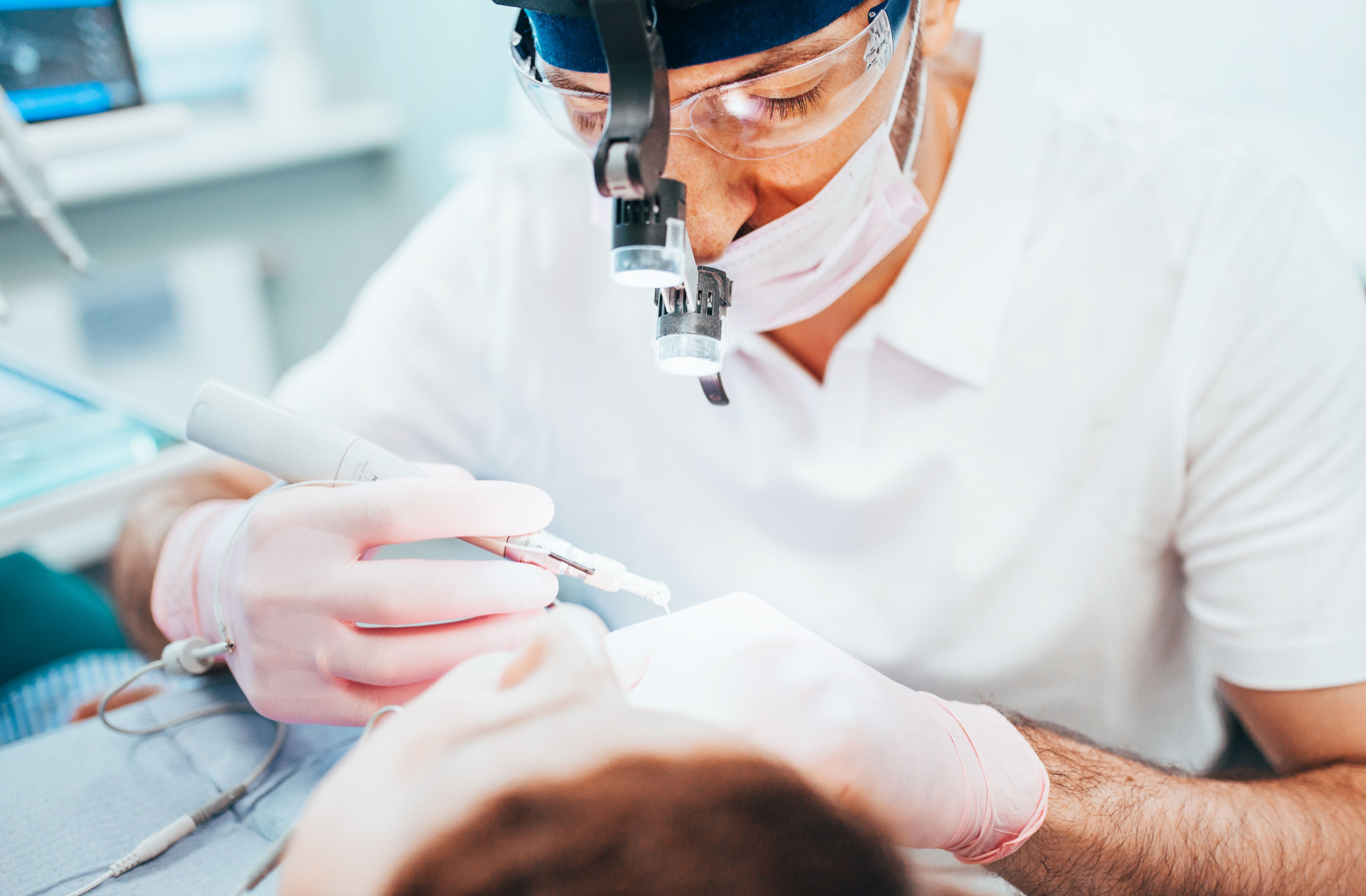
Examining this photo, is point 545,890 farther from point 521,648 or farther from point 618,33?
point 618,33

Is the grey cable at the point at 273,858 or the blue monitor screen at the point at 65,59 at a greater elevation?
the blue monitor screen at the point at 65,59

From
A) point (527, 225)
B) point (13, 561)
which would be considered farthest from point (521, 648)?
point (13, 561)

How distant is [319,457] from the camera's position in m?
0.66

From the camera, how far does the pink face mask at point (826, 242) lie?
77 cm

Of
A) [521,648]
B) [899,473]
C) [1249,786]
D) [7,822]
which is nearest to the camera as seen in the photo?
[521,648]

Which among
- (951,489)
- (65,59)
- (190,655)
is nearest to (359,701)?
(190,655)

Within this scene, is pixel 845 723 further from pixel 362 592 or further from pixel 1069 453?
pixel 1069 453

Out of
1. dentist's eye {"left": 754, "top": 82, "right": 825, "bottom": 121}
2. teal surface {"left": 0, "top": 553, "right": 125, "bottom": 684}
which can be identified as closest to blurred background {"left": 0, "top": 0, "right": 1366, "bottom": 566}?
teal surface {"left": 0, "top": 553, "right": 125, "bottom": 684}

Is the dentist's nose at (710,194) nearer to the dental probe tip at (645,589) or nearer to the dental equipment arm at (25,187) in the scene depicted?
the dental probe tip at (645,589)

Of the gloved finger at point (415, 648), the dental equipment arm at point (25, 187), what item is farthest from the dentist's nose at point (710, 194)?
the dental equipment arm at point (25, 187)

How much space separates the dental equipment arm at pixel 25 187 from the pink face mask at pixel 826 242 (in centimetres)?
98

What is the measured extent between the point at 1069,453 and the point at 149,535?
1040mm

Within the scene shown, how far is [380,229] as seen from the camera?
114 inches

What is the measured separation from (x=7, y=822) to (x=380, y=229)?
99.7 inches
